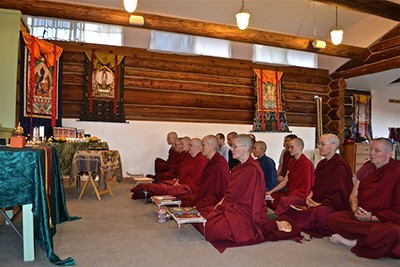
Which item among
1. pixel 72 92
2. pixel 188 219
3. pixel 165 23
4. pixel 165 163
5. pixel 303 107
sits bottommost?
pixel 188 219

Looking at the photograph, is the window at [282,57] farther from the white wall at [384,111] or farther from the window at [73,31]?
the window at [73,31]

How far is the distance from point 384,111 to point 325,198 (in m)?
10.8

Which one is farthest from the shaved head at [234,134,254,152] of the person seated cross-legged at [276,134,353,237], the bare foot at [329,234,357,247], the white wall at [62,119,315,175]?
the white wall at [62,119,315,175]

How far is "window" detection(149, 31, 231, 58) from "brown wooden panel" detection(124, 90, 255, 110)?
1.25m

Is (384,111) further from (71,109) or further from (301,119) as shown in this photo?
(71,109)

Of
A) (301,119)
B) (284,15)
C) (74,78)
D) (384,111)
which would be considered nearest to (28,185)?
(74,78)

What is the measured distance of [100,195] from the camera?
22.4ft

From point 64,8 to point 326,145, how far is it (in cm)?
590

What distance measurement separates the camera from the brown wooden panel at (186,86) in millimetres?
9836

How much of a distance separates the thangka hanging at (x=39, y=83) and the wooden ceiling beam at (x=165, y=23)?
632 mm

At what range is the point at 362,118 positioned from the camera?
1312 cm

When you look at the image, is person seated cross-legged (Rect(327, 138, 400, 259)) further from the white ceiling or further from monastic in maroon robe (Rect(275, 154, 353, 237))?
the white ceiling

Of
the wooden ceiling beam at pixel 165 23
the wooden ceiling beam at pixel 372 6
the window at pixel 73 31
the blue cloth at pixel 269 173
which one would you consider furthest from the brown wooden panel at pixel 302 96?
the window at pixel 73 31

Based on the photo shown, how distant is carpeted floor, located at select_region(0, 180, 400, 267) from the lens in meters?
3.35
